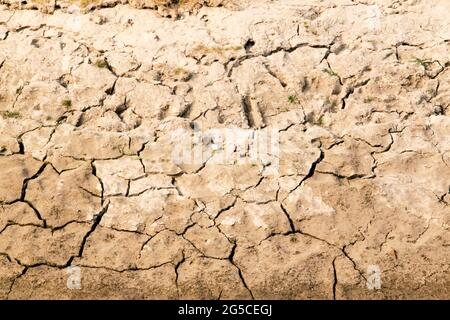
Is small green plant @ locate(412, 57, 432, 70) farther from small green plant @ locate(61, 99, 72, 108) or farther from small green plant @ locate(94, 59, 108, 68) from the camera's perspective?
small green plant @ locate(61, 99, 72, 108)

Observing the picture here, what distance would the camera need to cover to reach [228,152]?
285 cm

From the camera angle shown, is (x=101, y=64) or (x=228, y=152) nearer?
(x=228, y=152)

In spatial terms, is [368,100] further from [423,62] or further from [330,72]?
[423,62]

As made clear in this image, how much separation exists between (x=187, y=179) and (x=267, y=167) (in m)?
0.48

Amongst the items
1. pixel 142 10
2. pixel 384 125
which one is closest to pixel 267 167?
pixel 384 125

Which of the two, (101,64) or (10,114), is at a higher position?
(101,64)

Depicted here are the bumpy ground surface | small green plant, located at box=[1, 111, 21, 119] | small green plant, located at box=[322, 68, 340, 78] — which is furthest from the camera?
small green plant, located at box=[322, 68, 340, 78]

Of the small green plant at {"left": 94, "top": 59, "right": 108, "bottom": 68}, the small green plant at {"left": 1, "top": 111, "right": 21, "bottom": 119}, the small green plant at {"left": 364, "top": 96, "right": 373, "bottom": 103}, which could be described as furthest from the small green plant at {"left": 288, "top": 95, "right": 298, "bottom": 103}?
the small green plant at {"left": 1, "top": 111, "right": 21, "bottom": 119}

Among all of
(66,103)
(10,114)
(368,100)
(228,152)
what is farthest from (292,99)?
(10,114)

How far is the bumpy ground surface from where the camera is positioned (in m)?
2.27

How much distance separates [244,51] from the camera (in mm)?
3379

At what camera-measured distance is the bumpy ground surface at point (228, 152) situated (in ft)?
7.45

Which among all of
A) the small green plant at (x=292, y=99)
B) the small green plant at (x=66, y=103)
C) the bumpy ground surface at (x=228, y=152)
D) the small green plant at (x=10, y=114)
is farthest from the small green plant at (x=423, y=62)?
the small green plant at (x=10, y=114)
